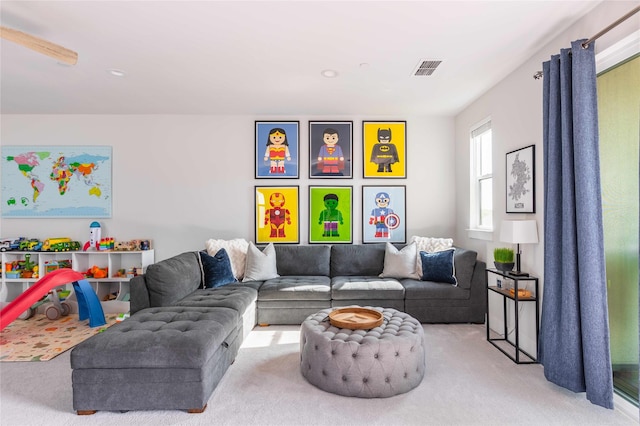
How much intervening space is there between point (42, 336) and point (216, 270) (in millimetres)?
1834

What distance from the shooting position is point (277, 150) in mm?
4781

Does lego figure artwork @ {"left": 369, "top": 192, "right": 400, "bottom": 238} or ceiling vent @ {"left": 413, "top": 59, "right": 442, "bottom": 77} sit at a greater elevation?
ceiling vent @ {"left": 413, "top": 59, "right": 442, "bottom": 77}

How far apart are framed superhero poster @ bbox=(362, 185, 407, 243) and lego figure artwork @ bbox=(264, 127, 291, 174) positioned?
3.93ft

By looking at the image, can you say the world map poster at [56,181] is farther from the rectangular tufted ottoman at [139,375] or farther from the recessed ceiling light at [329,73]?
the recessed ceiling light at [329,73]

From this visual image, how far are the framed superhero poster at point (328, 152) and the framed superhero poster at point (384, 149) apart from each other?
240 mm

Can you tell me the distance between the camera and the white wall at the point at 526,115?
2236 mm

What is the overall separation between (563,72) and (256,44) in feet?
7.46

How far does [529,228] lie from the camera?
2.85 metres

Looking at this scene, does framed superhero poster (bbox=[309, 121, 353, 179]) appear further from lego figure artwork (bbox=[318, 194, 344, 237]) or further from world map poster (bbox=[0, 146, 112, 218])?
world map poster (bbox=[0, 146, 112, 218])

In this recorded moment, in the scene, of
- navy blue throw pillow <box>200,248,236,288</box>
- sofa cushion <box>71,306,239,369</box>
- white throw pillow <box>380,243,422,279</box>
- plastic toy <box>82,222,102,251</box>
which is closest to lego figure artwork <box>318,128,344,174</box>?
white throw pillow <box>380,243,422,279</box>

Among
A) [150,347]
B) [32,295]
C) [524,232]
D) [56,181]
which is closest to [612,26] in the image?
[524,232]

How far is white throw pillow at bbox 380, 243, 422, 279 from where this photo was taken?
4.13 m

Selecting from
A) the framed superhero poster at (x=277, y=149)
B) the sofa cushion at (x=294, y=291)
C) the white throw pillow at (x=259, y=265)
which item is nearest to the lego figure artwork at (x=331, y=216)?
the framed superhero poster at (x=277, y=149)

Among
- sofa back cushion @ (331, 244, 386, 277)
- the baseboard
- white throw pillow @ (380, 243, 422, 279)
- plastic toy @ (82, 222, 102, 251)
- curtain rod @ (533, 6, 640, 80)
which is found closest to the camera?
curtain rod @ (533, 6, 640, 80)
